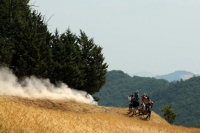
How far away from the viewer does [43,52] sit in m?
40.5

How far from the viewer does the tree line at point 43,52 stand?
126 ft

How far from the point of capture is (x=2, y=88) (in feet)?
108

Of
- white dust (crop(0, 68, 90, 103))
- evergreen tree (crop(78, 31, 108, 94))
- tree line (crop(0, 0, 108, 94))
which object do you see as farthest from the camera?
evergreen tree (crop(78, 31, 108, 94))

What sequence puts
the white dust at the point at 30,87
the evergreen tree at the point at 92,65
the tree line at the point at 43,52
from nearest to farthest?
the white dust at the point at 30,87 → the tree line at the point at 43,52 → the evergreen tree at the point at 92,65

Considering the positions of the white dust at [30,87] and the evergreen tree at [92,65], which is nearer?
the white dust at [30,87]

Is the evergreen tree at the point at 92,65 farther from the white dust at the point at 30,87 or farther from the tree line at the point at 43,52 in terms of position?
the white dust at the point at 30,87

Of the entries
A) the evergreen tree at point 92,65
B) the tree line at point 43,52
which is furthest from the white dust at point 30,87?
the evergreen tree at point 92,65

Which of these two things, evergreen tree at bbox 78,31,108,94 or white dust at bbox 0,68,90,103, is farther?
evergreen tree at bbox 78,31,108,94

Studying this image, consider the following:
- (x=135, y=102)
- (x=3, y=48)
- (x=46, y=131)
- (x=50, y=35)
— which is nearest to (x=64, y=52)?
(x=50, y=35)

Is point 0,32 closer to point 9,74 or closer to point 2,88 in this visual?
point 9,74

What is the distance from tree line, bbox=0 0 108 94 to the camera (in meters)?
38.4

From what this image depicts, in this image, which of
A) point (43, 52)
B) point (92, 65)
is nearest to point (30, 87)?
point (43, 52)

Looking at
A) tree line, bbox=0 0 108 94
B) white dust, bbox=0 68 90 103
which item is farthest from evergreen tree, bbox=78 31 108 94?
white dust, bbox=0 68 90 103

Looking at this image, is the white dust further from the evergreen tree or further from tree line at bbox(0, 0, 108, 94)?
the evergreen tree
